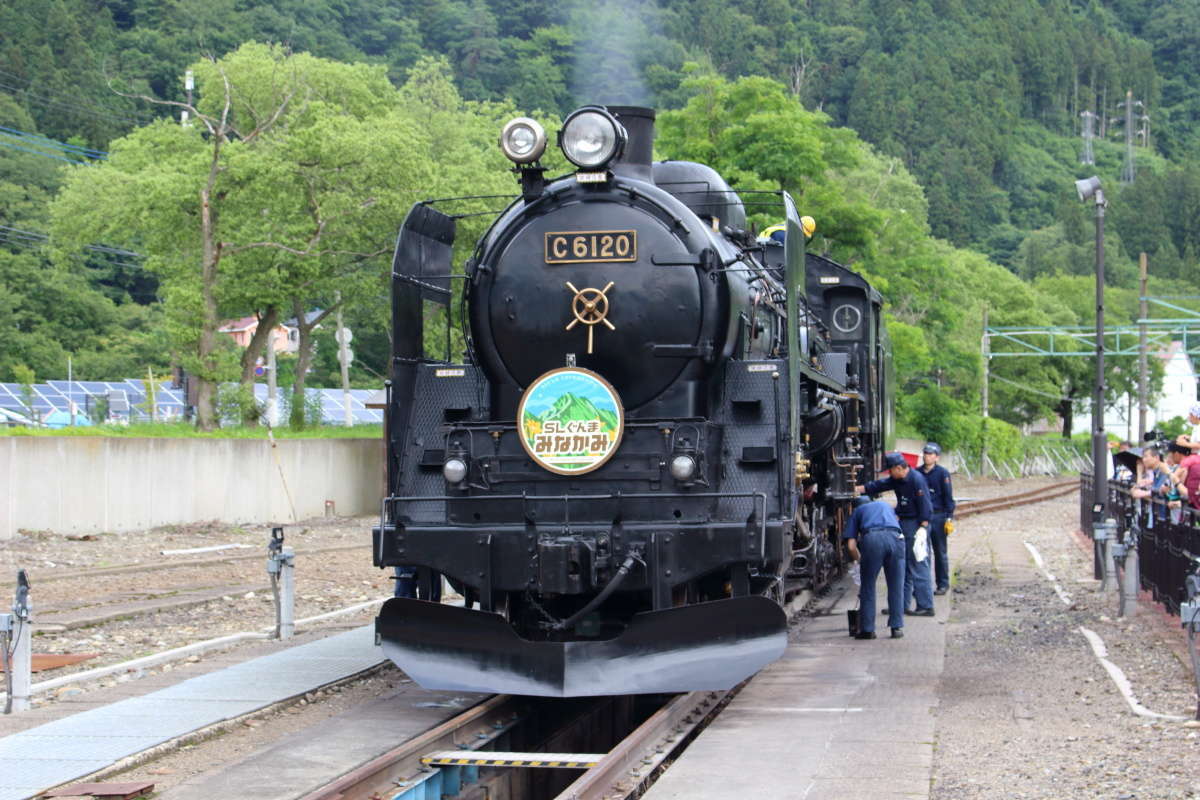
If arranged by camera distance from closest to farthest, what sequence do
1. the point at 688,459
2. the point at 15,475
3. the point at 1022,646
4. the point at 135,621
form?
the point at 688,459 → the point at 1022,646 → the point at 135,621 → the point at 15,475

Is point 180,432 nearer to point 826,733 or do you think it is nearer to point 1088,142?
point 826,733

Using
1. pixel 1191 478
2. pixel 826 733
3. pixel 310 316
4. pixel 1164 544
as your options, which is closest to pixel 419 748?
pixel 826 733

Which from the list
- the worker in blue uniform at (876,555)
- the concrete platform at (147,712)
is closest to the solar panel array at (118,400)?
the concrete platform at (147,712)

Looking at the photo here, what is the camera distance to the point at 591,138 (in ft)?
31.0

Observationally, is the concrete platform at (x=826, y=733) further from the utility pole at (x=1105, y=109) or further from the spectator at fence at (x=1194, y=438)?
the utility pole at (x=1105, y=109)

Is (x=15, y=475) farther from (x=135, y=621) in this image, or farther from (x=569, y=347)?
(x=569, y=347)

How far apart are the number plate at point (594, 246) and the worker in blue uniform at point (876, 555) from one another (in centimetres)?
449

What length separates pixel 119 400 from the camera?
44.9 metres

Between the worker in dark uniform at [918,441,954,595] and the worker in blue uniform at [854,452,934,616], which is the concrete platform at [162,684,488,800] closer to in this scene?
the worker in blue uniform at [854,452,934,616]

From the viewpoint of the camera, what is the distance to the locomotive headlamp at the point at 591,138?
9.38 metres

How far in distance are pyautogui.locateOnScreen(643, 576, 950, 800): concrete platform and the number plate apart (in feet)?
10.3

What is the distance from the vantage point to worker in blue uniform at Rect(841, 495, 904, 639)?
1242cm

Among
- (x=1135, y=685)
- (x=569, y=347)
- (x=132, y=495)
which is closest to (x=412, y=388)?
(x=569, y=347)

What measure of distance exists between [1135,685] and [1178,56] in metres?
193
